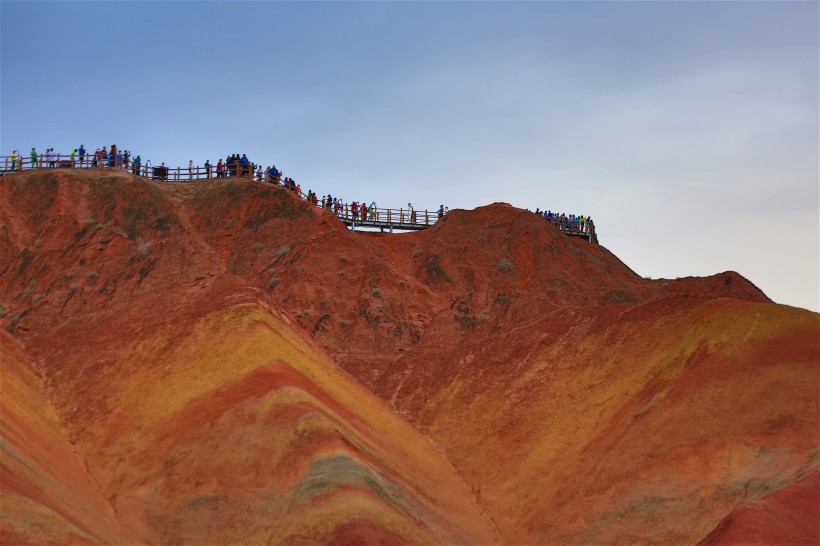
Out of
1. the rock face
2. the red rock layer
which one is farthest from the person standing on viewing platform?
the red rock layer

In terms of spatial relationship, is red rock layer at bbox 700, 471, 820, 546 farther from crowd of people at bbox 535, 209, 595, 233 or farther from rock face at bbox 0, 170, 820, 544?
crowd of people at bbox 535, 209, 595, 233

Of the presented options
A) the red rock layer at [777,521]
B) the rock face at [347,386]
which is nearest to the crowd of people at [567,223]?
the rock face at [347,386]

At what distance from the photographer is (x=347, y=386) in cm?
6650

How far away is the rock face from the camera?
173ft

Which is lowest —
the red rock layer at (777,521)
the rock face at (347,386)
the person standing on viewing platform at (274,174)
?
the red rock layer at (777,521)

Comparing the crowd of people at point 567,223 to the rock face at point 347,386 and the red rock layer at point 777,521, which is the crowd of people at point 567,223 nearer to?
the rock face at point 347,386

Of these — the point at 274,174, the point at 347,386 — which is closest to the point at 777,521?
the point at 347,386

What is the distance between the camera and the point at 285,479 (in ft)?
176

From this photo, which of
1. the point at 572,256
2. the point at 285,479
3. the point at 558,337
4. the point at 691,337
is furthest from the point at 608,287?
the point at 285,479

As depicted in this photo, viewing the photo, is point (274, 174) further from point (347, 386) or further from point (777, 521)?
point (777, 521)

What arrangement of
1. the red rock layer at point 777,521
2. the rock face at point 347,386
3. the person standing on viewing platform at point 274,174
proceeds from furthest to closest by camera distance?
the person standing on viewing platform at point 274,174 → the rock face at point 347,386 → the red rock layer at point 777,521

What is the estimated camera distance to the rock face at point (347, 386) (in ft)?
173

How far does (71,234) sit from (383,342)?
65.2 ft

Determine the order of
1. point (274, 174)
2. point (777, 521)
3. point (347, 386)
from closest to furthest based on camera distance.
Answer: point (777, 521) < point (347, 386) < point (274, 174)
